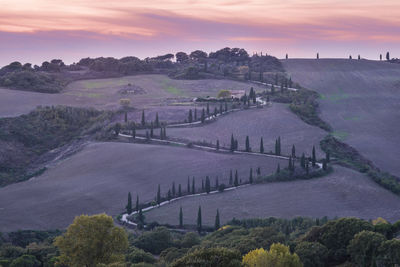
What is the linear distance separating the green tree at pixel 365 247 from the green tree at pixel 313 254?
1.53 metres

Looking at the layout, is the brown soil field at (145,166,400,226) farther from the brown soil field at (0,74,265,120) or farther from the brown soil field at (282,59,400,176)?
the brown soil field at (0,74,265,120)

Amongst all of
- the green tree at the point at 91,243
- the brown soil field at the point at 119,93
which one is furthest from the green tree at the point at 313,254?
the brown soil field at the point at 119,93

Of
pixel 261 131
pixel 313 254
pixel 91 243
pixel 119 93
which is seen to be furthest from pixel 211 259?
pixel 119 93

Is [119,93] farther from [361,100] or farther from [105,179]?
[105,179]

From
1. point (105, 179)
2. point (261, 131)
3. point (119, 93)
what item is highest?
point (119, 93)

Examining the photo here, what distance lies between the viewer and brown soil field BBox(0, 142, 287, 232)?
61.2m

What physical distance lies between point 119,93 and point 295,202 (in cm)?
8650

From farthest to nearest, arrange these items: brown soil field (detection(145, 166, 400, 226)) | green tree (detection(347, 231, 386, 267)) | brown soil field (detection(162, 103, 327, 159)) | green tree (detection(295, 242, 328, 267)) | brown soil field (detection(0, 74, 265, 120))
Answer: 1. brown soil field (detection(0, 74, 265, 120))
2. brown soil field (detection(162, 103, 327, 159))
3. brown soil field (detection(145, 166, 400, 226))
4. green tree (detection(295, 242, 328, 267))
5. green tree (detection(347, 231, 386, 267))

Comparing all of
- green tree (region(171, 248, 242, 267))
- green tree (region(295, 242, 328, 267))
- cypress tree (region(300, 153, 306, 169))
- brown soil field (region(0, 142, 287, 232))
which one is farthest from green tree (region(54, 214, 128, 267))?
cypress tree (region(300, 153, 306, 169))

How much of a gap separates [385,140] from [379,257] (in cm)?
6634

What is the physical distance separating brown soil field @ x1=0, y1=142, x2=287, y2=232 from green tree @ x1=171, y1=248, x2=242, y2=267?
1344 inches

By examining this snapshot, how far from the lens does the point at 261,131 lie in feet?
314

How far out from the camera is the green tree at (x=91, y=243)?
34.8 meters

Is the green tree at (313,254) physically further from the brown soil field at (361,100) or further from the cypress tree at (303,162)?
the brown soil field at (361,100)
